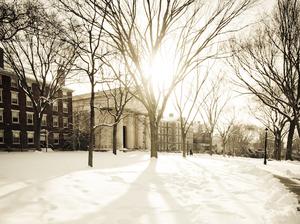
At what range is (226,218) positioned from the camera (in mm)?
5234

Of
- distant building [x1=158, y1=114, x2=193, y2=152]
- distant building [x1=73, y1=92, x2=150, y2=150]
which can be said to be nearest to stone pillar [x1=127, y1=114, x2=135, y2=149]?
distant building [x1=73, y1=92, x2=150, y2=150]

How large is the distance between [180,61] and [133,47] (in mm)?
3067

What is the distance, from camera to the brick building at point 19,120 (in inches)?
1352

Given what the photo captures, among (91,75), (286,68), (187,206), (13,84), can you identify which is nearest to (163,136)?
(13,84)

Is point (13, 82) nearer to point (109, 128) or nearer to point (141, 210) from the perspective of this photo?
point (109, 128)

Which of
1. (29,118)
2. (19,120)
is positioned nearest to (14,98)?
(19,120)

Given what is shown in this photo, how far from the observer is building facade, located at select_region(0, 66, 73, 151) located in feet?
113

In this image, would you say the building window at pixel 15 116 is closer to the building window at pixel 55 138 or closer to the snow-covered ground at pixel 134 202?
the building window at pixel 55 138

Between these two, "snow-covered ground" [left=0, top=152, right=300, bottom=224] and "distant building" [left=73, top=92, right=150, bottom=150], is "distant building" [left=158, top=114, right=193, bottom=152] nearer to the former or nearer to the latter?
"distant building" [left=73, top=92, right=150, bottom=150]

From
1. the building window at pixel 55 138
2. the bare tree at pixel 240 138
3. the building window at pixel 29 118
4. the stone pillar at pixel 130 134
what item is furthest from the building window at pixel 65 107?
the bare tree at pixel 240 138

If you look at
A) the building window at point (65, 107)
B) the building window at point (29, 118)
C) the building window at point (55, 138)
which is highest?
the building window at point (65, 107)

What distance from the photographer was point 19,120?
36281mm

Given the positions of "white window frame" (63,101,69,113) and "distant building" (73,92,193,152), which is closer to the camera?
"distant building" (73,92,193,152)

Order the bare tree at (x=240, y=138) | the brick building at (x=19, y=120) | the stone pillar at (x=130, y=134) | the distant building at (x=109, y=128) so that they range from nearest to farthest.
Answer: the brick building at (x=19, y=120)
the distant building at (x=109, y=128)
the stone pillar at (x=130, y=134)
the bare tree at (x=240, y=138)
